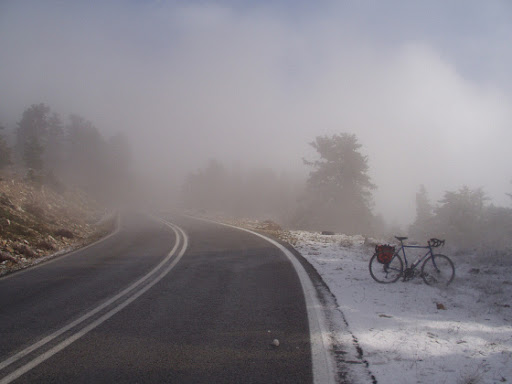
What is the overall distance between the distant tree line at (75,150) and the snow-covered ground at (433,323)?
2378 inches

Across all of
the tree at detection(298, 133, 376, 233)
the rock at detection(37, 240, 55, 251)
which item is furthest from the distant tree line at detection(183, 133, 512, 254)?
the rock at detection(37, 240, 55, 251)

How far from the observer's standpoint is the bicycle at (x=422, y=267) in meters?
7.02

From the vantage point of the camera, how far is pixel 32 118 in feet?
214

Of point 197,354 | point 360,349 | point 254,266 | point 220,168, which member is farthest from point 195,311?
point 220,168

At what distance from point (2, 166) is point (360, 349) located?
42.0m

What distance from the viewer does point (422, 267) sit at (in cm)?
703

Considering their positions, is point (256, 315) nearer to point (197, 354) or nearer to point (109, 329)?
point (197, 354)

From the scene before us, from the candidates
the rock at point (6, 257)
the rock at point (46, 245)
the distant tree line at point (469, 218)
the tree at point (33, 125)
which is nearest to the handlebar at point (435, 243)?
the rock at point (6, 257)

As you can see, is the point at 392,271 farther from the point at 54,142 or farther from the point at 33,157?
Answer: the point at 54,142

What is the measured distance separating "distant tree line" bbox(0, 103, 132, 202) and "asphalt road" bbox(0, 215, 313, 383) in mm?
56044

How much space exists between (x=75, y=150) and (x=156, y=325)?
88456mm

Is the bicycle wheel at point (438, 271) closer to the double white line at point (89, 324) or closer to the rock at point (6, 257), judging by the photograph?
the double white line at point (89, 324)

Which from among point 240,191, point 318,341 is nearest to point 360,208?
point 318,341

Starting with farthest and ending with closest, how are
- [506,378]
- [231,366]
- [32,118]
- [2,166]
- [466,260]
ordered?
[32,118] → [2,166] → [466,260] → [231,366] → [506,378]
